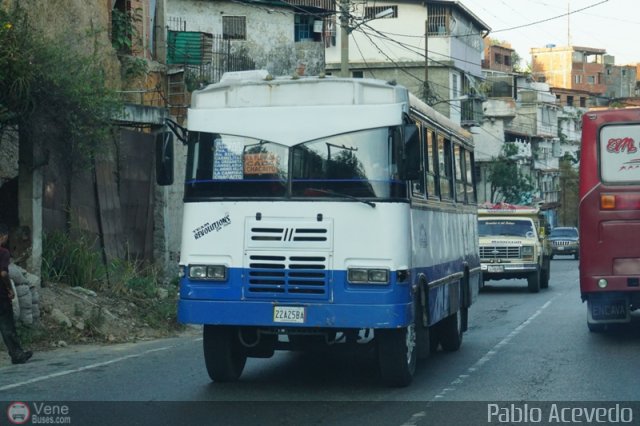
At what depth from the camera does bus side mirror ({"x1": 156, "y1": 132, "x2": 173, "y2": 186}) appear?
11.8m

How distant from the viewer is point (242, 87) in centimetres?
1177

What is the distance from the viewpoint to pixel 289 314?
11.2m

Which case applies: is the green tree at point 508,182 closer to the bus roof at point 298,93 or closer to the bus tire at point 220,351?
the bus tire at point 220,351

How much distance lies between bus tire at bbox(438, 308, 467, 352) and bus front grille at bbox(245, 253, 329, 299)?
194 inches

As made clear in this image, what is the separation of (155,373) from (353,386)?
8.02 feet

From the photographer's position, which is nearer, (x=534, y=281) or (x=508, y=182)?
(x=534, y=281)

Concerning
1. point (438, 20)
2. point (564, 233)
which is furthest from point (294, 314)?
point (438, 20)

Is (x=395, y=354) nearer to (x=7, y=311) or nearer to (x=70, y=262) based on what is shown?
(x=7, y=311)

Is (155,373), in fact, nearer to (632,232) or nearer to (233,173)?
(233,173)

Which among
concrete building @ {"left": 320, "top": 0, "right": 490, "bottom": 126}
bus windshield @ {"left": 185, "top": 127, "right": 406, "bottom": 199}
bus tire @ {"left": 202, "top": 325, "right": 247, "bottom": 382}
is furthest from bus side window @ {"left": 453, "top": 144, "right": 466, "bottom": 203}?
concrete building @ {"left": 320, "top": 0, "right": 490, "bottom": 126}

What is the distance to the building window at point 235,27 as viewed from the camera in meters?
41.7

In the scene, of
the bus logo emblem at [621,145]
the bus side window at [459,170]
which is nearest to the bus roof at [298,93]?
the bus side window at [459,170]

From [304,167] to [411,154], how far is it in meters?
1.10

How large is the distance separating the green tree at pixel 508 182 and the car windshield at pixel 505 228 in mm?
40681
